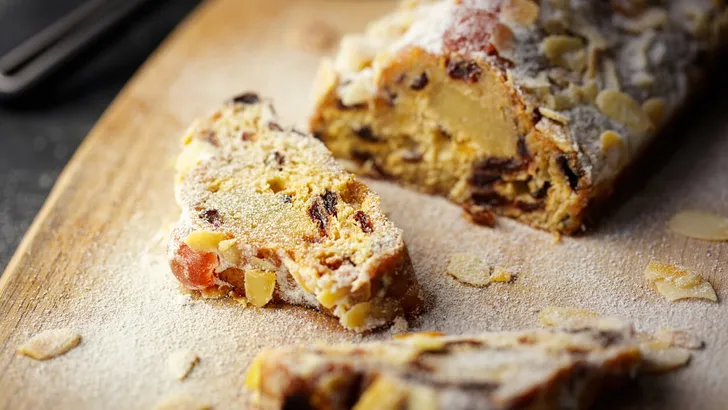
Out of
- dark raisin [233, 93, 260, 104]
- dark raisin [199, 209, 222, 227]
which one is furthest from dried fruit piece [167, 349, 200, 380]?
dark raisin [233, 93, 260, 104]

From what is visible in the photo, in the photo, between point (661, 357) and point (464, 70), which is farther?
point (464, 70)

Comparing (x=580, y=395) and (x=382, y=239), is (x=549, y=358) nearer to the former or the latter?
(x=580, y=395)

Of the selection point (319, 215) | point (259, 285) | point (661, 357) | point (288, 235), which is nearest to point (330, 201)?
point (319, 215)

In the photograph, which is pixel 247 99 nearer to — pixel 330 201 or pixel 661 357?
pixel 330 201

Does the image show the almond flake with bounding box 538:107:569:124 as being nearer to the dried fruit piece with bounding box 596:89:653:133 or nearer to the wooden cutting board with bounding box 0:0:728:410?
the dried fruit piece with bounding box 596:89:653:133

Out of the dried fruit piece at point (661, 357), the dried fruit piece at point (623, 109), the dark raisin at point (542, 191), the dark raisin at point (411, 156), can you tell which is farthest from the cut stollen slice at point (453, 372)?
the dark raisin at point (411, 156)

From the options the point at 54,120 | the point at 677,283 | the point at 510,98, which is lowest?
the point at 677,283
